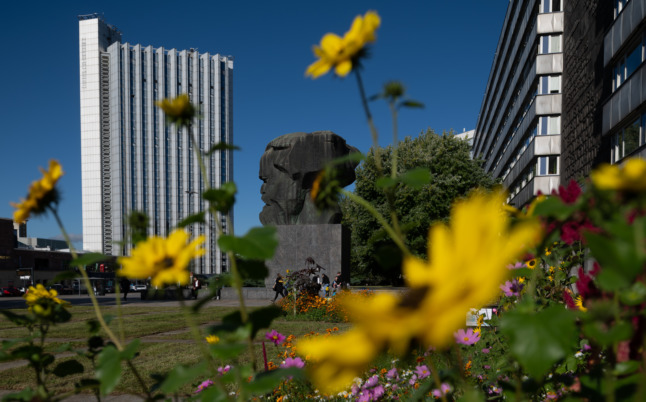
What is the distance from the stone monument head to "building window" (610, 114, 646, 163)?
837 centimetres

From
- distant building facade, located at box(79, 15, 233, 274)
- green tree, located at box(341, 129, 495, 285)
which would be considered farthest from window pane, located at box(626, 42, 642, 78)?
distant building facade, located at box(79, 15, 233, 274)

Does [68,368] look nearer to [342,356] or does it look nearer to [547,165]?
[342,356]

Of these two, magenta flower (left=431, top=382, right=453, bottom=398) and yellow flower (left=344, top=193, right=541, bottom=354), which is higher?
yellow flower (left=344, top=193, right=541, bottom=354)

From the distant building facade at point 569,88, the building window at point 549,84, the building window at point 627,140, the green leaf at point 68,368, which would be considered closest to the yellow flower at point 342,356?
the green leaf at point 68,368

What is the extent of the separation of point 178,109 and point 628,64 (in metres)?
14.4

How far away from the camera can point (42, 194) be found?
0.89 metres

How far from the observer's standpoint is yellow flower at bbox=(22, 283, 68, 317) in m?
1.04

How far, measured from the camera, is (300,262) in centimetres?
1471

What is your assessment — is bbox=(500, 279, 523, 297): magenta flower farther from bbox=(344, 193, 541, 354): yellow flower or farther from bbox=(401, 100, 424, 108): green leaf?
bbox=(344, 193, 541, 354): yellow flower

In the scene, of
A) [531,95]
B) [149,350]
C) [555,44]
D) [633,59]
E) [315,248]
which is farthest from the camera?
[531,95]

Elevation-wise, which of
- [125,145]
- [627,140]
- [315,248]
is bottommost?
[315,248]

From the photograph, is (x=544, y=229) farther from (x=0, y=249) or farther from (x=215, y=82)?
(x=215, y=82)

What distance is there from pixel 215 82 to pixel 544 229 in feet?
270

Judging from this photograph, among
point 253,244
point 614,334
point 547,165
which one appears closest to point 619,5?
point 547,165
